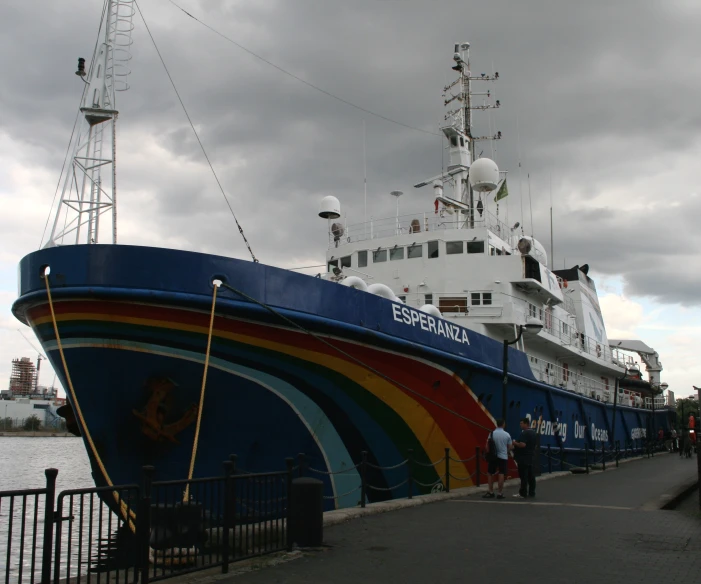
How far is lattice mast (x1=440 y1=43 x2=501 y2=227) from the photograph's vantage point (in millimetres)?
20891

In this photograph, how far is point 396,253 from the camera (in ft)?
55.8

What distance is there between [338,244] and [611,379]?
15.7m

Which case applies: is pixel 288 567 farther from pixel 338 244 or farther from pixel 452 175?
pixel 452 175

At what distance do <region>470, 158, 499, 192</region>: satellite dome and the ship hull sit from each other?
9.21 m

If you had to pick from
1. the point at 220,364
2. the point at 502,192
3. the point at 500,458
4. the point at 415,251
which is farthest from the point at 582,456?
the point at 220,364

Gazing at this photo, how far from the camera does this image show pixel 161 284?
26.7ft

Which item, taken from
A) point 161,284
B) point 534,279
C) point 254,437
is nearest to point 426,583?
point 254,437

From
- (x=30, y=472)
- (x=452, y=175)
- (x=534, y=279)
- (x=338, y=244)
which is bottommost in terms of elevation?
(x=30, y=472)

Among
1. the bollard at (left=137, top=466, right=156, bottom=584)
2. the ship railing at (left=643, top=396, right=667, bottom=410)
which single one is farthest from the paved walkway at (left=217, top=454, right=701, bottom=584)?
the ship railing at (left=643, top=396, right=667, bottom=410)

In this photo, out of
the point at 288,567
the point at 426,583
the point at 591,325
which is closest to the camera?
the point at 426,583

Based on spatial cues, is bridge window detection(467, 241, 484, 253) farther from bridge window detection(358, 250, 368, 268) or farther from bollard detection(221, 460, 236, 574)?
bollard detection(221, 460, 236, 574)

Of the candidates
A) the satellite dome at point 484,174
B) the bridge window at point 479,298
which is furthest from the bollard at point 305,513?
the satellite dome at point 484,174

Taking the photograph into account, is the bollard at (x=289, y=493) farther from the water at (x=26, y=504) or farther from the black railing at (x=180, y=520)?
the water at (x=26, y=504)

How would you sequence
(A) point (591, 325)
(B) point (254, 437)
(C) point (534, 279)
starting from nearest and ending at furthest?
(B) point (254, 437) → (C) point (534, 279) → (A) point (591, 325)
